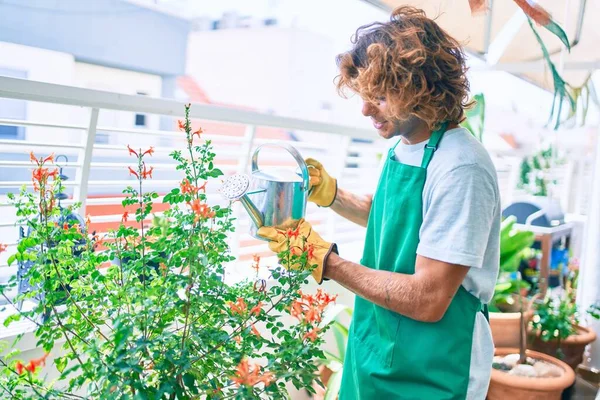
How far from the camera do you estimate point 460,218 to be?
120cm

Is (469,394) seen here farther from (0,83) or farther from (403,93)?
(0,83)

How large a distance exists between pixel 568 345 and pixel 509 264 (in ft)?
1.69

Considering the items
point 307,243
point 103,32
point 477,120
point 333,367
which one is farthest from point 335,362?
point 103,32

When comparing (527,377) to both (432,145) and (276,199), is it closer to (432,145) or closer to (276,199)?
(432,145)

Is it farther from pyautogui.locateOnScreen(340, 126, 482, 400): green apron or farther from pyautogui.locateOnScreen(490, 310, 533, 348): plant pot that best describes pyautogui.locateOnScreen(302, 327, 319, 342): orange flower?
pyautogui.locateOnScreen(490, 310, 533, 348): plant pot

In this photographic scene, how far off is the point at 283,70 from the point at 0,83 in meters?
14.9

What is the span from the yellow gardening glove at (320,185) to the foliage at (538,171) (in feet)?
10.6

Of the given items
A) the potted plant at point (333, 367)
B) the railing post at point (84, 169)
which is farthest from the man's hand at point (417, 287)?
the railing post at point (84, 169)

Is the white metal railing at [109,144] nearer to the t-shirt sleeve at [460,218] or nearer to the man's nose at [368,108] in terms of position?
the man's nose at [368,108]

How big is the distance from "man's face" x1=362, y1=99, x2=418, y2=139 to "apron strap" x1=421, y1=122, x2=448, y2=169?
6cm

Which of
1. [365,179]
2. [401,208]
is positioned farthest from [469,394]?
[365,179]

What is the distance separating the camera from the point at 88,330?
1053 millimetres

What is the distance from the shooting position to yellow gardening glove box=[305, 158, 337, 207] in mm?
→ 1653

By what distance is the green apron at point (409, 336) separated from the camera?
1316mm
